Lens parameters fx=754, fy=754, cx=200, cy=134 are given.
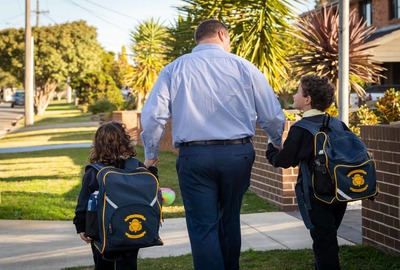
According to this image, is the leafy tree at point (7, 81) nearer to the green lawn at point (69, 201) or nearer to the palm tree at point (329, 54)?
the green lawn at point (69, 201)

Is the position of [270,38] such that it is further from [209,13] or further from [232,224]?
[232,224]

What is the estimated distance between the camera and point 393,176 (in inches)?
266

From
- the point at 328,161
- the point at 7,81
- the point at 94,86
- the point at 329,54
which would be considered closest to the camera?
the point at 328,161

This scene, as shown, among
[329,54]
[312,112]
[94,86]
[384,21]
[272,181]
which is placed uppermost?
[384,21]

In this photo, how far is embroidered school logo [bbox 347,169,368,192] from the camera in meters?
5.09

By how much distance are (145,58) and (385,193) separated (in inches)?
908

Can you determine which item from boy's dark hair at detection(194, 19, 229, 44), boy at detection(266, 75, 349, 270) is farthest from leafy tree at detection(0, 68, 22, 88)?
boy at detection(266, 75, 349, 270)

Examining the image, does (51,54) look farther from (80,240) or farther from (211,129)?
(211,129)

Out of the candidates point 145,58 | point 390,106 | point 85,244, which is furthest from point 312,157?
point 145,58

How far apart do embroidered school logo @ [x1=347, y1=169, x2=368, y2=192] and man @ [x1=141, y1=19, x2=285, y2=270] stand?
0.68 meters

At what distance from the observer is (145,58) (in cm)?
2941

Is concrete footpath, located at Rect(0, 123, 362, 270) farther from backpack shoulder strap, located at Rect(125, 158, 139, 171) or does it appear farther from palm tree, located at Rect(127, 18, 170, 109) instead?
palm tree, located at Rect(127, 18, 170, 109)

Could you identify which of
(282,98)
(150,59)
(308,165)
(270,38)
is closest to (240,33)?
(270,38)

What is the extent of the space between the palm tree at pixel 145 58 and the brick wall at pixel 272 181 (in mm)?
17486
